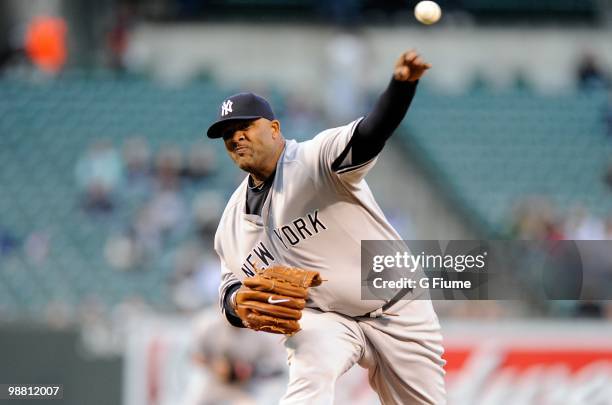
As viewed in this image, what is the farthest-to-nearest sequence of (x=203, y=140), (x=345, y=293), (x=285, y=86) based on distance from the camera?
1. (x=285, y=86)
2. (x=203, y=140)
3. (x=345, y=293)

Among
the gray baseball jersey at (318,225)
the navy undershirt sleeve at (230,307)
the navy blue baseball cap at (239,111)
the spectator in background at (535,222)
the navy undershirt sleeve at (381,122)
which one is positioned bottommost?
the navy undershirt sleeve at (230,307)

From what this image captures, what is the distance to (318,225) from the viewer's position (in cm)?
500

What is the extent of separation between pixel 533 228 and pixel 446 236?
4.23 ft

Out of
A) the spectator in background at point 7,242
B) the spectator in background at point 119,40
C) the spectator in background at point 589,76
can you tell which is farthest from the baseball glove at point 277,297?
the spectator in background at point 589,76

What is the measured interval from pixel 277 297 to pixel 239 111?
2.78 feet

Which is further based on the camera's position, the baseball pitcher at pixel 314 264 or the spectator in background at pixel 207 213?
the spectator in background at pixel 207 213

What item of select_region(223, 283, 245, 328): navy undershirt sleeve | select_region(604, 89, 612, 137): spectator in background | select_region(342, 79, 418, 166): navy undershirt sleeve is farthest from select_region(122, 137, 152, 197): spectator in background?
select_region(342, 79, 418, 166): navy undershirt sleeve

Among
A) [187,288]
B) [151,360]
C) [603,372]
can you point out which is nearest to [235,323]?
[151,360]

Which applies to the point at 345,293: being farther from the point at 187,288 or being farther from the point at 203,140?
the point at 203,140

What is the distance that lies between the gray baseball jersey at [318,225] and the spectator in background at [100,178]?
29.1 ft

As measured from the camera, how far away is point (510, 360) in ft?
31.0

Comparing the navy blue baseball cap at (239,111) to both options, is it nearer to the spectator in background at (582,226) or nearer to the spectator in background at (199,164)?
the spectator in background at (582,226)

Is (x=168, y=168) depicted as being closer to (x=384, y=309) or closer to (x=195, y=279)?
(x=195, y=279)

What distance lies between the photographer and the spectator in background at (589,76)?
17625 millimetres
